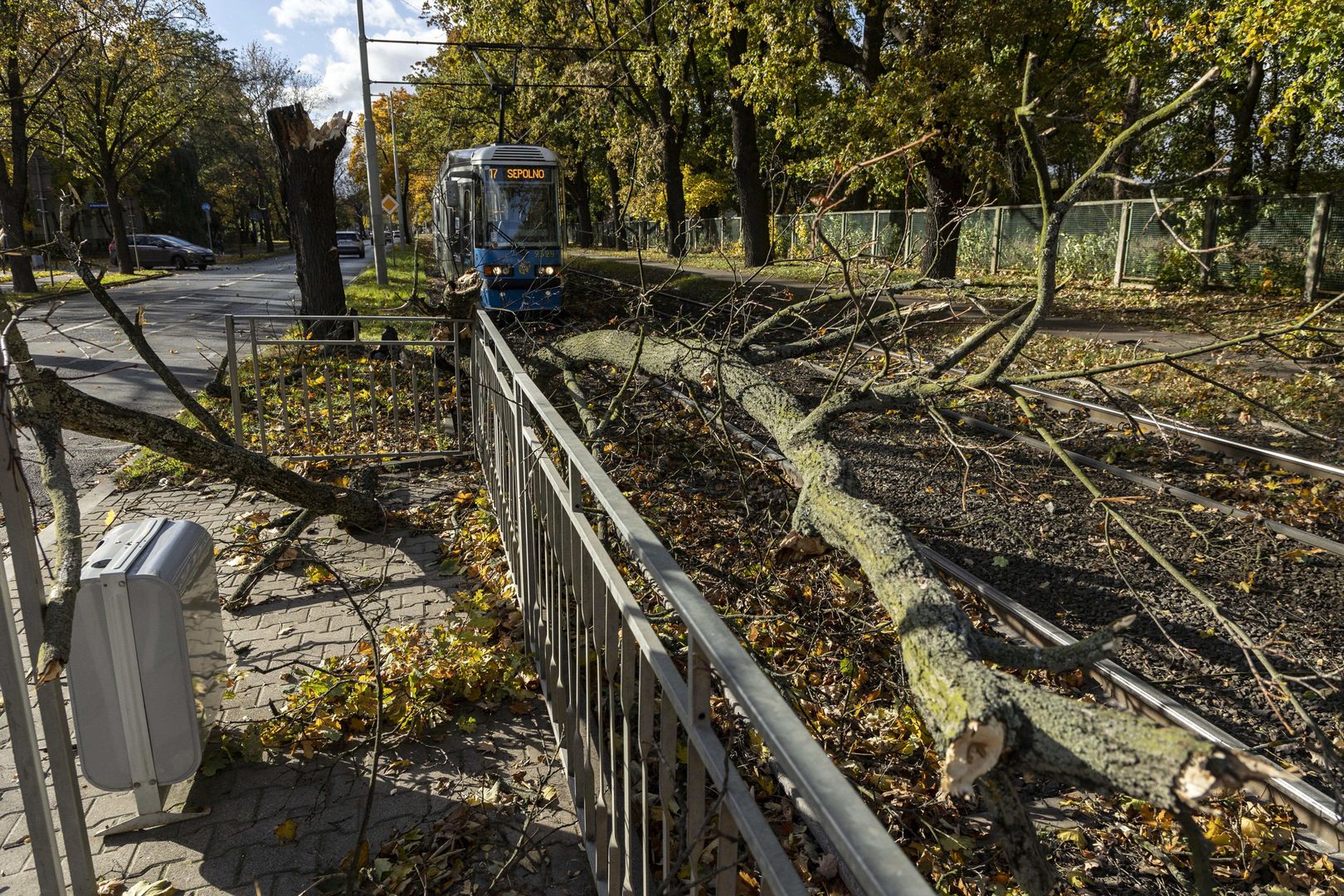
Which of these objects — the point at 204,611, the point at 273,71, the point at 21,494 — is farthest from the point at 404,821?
the point at 273,71

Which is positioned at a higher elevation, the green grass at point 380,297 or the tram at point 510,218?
the tram at point 510,218

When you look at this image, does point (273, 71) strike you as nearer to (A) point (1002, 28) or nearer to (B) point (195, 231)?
(B) point (195, 231)

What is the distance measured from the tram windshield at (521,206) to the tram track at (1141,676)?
9616 mm

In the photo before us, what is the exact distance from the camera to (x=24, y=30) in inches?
754

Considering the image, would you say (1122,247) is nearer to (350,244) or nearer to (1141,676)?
(1141,676)

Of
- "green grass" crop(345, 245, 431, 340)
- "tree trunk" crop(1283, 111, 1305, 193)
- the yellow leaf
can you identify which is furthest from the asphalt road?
"tree trunk" crop(1283, 111, 1305, 193)

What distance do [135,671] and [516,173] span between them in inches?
591

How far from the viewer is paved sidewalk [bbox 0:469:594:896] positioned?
2.99 metres

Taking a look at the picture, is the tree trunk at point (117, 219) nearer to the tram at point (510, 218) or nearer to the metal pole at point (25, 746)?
the tram at point (510, 218)

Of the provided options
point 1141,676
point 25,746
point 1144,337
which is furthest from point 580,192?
point 25,746

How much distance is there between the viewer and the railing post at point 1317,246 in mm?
17188

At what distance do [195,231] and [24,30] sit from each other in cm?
4457

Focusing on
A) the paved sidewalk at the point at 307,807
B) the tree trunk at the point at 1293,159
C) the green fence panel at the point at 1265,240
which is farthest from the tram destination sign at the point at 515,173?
the tree trunk at the point at 1293,159

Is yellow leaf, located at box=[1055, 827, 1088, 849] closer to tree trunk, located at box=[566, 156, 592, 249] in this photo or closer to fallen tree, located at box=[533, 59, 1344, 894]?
fallen tree, located at box=[533, 59, 1344, 894]
